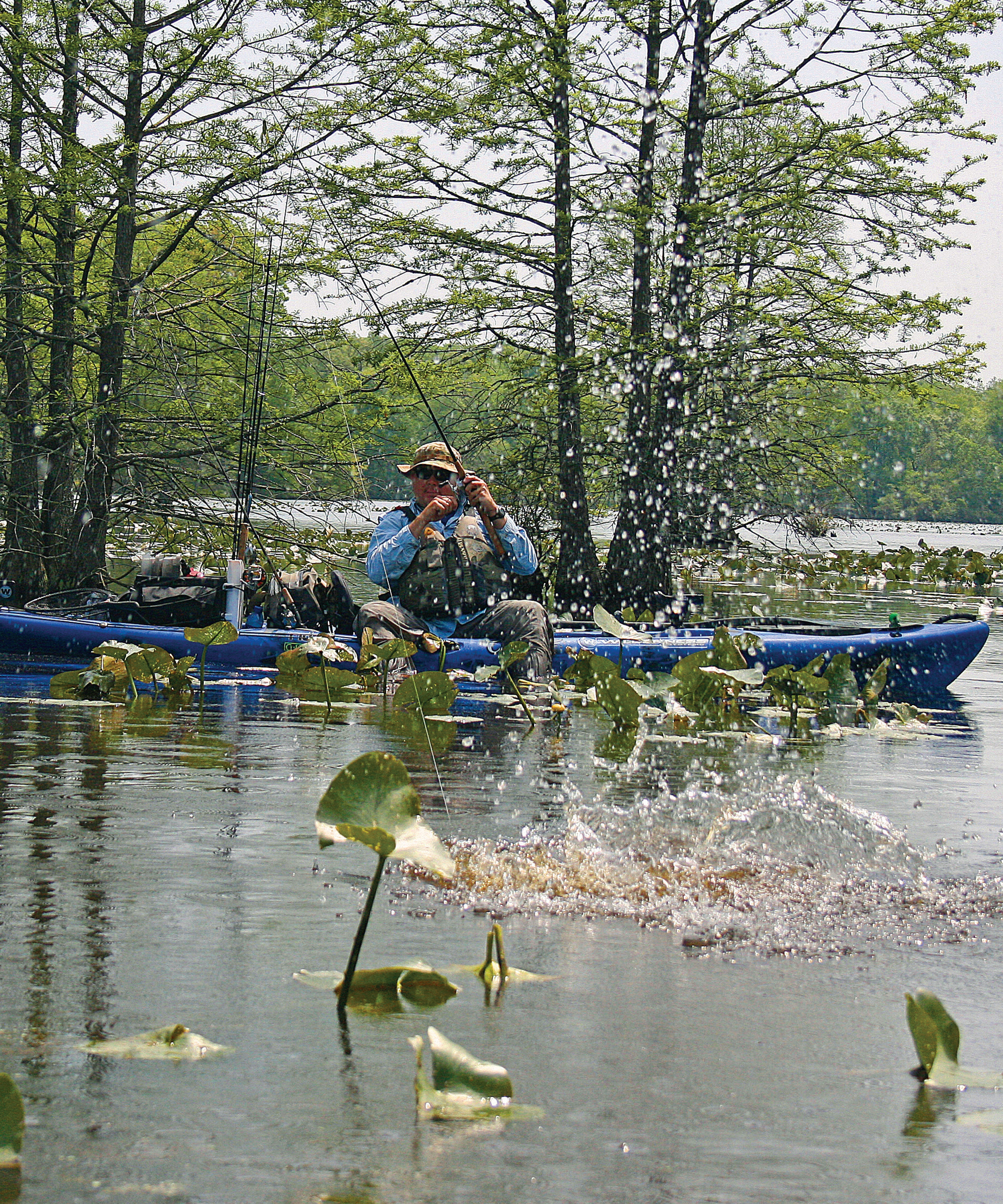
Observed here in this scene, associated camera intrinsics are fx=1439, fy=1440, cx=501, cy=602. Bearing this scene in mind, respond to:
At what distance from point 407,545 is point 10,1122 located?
648 cm

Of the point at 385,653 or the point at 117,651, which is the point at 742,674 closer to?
the point at 385,653

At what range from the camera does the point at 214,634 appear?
870 cm

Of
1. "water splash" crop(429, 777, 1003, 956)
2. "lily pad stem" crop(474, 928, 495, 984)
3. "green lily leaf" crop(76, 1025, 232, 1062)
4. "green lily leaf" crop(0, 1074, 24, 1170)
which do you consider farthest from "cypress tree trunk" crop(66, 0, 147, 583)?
"green lily leaf" crop(0, 1074, 24, 1170)

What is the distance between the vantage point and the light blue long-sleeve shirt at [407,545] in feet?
28.2

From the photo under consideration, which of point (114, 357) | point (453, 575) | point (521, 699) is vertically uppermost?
point (114, 357)

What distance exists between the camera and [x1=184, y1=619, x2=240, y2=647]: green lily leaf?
28.3ft

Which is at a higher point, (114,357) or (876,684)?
(114,357)

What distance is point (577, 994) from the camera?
10.8ft

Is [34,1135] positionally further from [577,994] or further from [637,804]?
[637,804]

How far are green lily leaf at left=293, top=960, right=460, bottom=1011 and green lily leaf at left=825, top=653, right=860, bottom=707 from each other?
5640mm

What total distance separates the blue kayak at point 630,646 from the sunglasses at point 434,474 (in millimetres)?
1009

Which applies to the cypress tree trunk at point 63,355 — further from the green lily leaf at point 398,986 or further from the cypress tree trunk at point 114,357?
the green lily leaf at point 398,986

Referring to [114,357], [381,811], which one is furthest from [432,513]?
[381,811]

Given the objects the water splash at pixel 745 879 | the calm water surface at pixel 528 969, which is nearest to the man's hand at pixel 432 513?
the calm water surface at pixel 528 969
